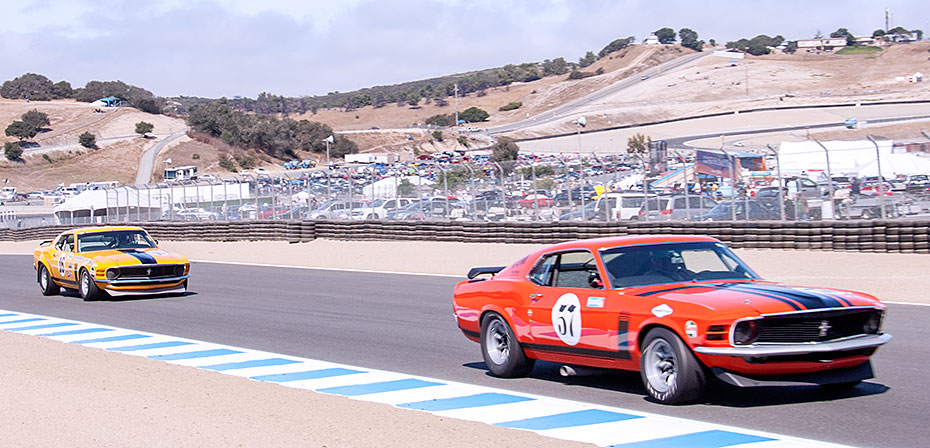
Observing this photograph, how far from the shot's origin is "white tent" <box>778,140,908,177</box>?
64.3ft

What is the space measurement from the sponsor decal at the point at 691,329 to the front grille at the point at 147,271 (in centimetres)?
1300

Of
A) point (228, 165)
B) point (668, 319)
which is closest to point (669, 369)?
point (668, 319)

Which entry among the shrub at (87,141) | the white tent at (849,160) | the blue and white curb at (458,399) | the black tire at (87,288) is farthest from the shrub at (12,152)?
the blue and white curb at (458,399)

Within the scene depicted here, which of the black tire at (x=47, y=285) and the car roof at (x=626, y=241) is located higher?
the car roof at (x=626, y=241)

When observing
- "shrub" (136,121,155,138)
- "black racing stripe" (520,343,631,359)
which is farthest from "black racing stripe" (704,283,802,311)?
"shrub" (136,121,155,138)

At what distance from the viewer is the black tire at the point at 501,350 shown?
8.55m

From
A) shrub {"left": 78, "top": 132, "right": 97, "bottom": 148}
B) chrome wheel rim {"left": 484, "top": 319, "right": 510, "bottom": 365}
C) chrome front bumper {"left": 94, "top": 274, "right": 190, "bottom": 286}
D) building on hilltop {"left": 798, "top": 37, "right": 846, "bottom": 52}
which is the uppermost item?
building on hilltop {"left": 798, "top": 37, "right": 846, "bottom": 52}

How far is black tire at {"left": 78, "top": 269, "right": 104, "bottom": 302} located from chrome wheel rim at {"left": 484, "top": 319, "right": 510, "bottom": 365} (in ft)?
35.3

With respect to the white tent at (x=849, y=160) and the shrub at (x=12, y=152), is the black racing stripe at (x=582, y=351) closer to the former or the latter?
the white tent at (x=849, y=160)

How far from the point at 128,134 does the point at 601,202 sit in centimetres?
9151

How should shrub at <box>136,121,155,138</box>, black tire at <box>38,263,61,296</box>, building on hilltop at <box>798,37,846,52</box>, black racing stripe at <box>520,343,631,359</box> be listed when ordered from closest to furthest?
black racing stripe at <box>520,343,631,359</box>, black tire at <box>38,263,61,296</box>, shrub at <box>136,121,155,138</box>, building on hilltop at <box>798,37,846,52</box>

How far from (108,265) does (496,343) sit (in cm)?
1061

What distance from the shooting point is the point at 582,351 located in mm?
7789

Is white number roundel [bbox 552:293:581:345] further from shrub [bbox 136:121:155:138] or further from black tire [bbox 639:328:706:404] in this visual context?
shrub [bbox 136:121:155:138]
